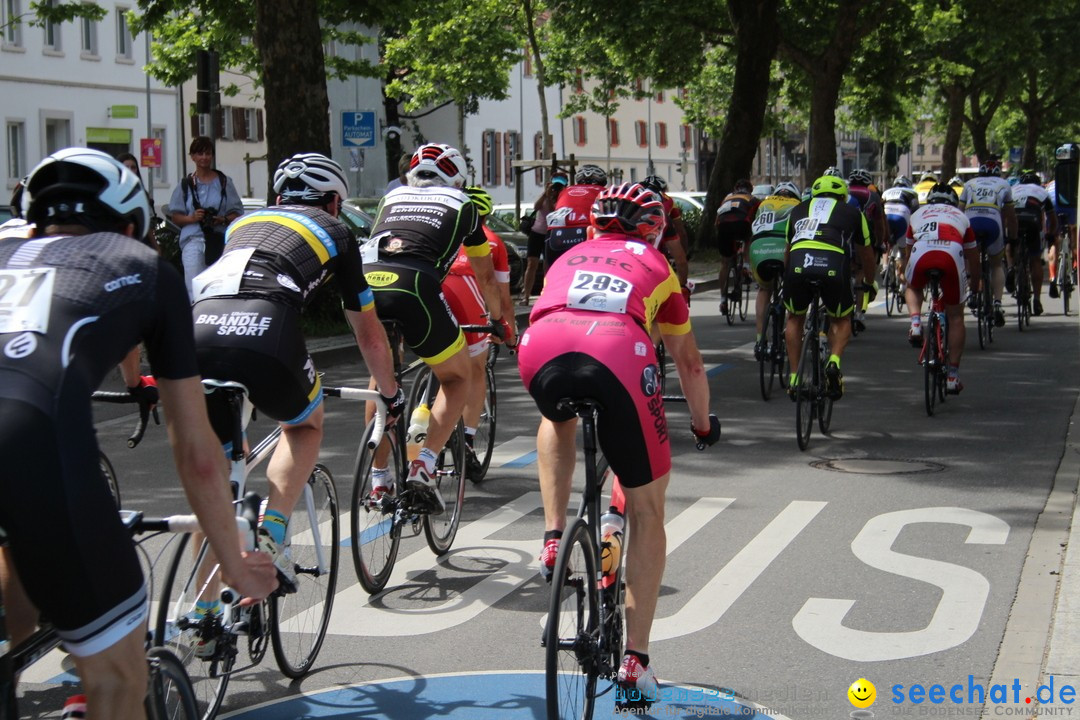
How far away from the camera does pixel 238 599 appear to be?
14.5 ft

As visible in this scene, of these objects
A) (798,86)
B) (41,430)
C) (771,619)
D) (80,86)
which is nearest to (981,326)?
(771,619)

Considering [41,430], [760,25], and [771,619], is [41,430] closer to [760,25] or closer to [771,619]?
[771,619]

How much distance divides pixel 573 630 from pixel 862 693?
1251 millimetres

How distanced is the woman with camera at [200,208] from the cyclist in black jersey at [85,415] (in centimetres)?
1205

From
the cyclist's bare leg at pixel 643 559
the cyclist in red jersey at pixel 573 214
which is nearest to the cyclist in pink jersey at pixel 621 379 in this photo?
the cyclist's bare leg at pixel 643 559

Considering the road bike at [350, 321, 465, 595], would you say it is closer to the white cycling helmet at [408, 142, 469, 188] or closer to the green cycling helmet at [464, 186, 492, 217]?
the white cycling helmet at [408, 142, 469, 188]

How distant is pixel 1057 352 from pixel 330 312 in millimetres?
8311

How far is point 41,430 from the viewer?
282cm

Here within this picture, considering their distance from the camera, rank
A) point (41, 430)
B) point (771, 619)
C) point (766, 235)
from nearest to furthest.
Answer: point (41, 430)
point (771, 619)
point (766, 235)

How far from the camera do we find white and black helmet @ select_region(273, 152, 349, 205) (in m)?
5.69

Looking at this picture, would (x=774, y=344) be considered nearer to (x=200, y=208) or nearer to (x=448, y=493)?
(x=448, y=493)

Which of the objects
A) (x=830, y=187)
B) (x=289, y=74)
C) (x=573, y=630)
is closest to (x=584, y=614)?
(x=573, y=630)

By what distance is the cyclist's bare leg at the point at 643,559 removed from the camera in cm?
474

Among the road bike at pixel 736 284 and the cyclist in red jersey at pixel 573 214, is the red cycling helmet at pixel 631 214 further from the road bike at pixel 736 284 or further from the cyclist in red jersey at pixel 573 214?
the road bike at pixel 736 284
